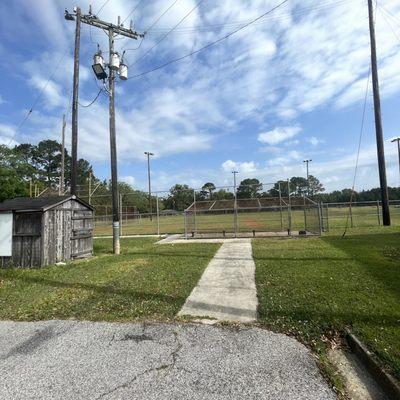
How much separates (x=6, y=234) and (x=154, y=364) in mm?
8608

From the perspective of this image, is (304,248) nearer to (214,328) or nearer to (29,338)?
(214,328)

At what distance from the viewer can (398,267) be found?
7402mm

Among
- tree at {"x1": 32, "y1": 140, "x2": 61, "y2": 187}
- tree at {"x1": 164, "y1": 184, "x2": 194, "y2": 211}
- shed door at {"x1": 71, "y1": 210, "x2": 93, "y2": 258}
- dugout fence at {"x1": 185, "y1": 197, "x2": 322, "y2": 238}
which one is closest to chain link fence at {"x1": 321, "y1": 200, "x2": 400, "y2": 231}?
dugout fence at {"x1": 185, "y1": 197, "x2": 322, "y2": 238}

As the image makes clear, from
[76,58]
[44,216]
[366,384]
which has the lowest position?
[366,384]

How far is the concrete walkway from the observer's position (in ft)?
16.5

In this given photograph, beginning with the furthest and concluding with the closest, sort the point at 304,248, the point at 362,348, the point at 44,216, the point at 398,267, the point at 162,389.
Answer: the point at 304,248
the point at 44,216
the point at 398,267
the point at 362,348
the point at 162,389

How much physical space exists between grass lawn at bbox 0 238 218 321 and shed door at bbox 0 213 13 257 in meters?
1.10

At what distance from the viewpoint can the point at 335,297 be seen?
5395mm

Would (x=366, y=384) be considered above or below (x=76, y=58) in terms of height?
below

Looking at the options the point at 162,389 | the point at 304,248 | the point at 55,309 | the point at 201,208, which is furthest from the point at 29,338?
the point at 201,208

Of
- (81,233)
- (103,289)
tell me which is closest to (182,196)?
(81,233)

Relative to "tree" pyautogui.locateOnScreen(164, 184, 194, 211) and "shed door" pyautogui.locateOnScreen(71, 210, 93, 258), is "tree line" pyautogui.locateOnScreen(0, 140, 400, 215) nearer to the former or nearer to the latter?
"tree" pyautogui.locateOnScreen(164, 184, 194, 211)

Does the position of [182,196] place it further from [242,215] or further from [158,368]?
[158,368]

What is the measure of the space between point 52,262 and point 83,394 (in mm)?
8037
